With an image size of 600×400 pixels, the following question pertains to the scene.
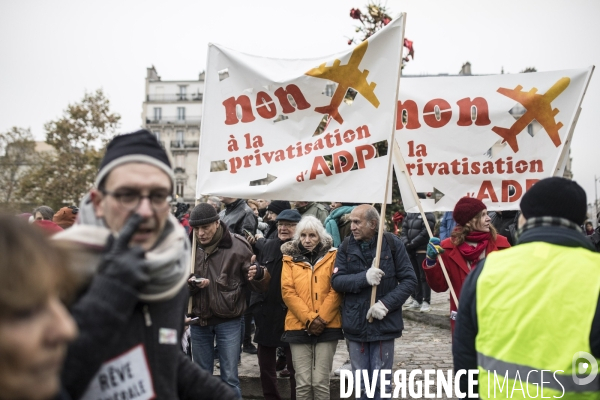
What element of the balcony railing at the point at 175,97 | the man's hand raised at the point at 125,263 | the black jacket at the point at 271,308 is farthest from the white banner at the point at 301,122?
the balcony railing at the point at 175,97

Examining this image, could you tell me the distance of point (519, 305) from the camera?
2857 millimetres

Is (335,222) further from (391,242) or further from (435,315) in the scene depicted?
(435,315)

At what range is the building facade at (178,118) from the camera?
9588cm

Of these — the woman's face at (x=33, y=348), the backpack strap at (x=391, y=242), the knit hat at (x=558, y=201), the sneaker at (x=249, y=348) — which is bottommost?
the sneaker at (x=249, y=348)

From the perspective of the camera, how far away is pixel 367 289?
243 inches

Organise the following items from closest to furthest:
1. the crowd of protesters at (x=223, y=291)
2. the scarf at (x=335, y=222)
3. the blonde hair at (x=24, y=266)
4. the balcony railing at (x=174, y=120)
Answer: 1. the blonde hair at (x=24, y=266)
2. the crowd of protesters at (x=223, y=291)
3. the scarf at (x=335, y=222)
4. the balcony railing at (x=174, y=120)

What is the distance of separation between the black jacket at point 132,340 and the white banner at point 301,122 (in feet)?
12.4

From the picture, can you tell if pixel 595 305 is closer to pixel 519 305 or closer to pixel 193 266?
pixel 519 305

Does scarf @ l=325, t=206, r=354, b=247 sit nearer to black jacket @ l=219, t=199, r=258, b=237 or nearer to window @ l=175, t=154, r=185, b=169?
black jacket @ l=219, t=199, r=258, b=237

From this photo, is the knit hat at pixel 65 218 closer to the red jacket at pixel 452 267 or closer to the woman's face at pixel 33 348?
the red jacket at pixel 452 267

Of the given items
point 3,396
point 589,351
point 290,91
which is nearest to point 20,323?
point 3,396

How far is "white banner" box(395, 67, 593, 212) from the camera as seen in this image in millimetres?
6398

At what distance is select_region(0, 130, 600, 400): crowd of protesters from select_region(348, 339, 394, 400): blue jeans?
1 centimetres

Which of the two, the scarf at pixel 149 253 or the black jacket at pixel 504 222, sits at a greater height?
the black jacket at pixel 504 222
